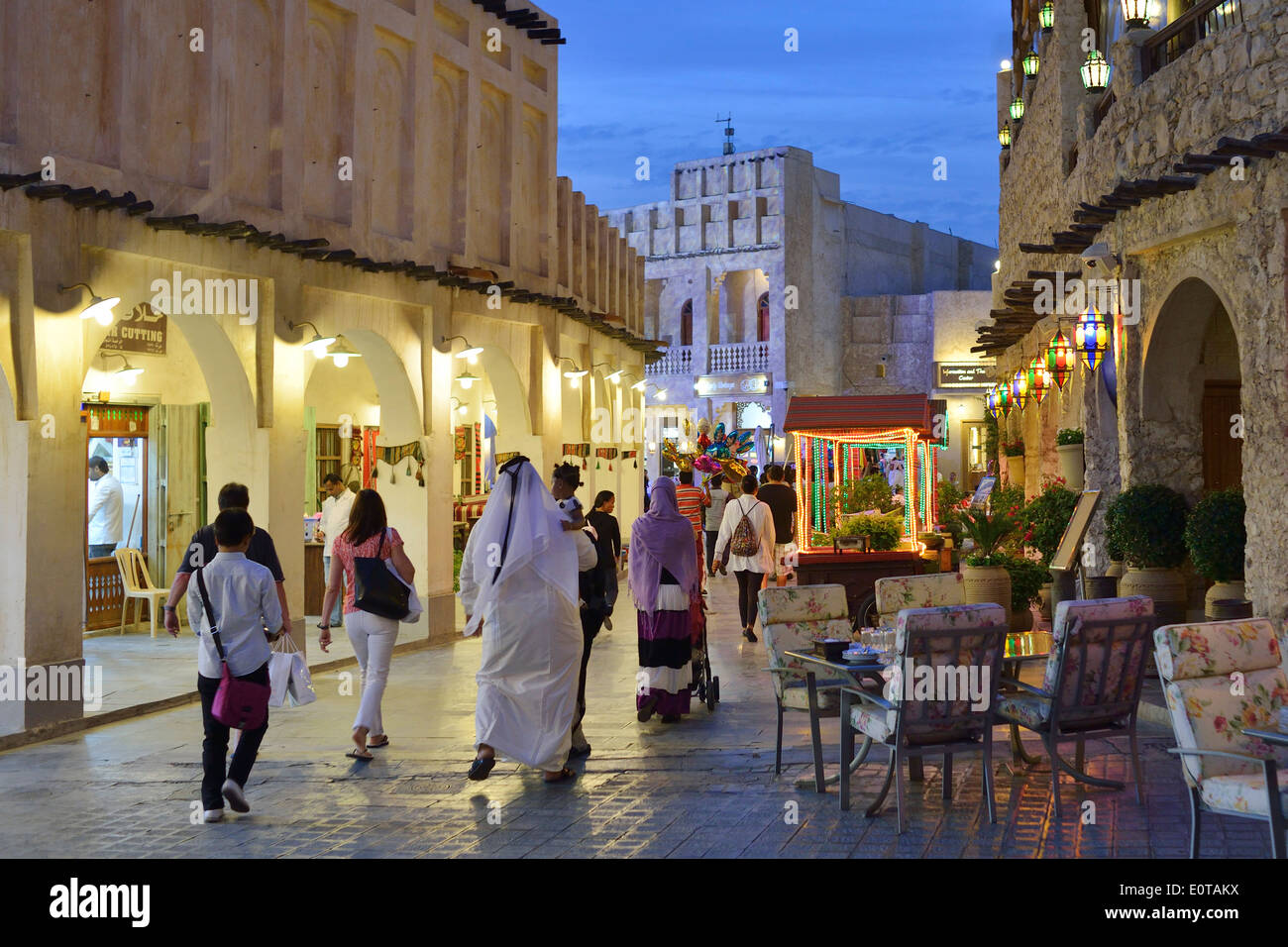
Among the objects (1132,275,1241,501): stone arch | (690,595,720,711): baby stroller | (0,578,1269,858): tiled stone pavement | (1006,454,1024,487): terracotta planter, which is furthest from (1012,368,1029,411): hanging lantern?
(0,578,1269,858): tiled stone pavement

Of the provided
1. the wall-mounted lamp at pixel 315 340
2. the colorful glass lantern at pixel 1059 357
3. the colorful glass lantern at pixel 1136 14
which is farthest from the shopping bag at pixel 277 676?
the colorful glass lantern at pixel 1136 14

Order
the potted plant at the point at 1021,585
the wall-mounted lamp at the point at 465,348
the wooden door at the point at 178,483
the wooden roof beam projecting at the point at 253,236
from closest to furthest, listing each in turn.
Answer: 1. the wooden roof beam projecting at the point at 253,236
2. the potted plant at the point at 1021,585
3. the wooden door at the point at 178,483
4. the wall-mounted lamp at the point at 465,348

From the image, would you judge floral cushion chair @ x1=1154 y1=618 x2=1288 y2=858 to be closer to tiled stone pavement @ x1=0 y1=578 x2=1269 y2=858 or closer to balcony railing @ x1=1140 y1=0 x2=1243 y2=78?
tiled stone pavement @ x1=0 y1=578 x2=1269 y2=858

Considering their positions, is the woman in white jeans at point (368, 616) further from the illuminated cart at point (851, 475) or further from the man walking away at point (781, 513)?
the man walking away at point (781, 513)

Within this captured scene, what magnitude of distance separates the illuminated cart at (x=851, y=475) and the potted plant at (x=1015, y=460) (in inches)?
229

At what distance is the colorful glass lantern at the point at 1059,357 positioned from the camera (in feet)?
46.2

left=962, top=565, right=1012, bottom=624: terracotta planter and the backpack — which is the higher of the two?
the backpack

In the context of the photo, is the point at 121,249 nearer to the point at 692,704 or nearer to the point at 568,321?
the point at 692,704

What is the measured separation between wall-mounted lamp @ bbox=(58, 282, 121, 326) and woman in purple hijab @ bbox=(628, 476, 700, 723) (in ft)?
14.6

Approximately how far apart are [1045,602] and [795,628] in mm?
8939

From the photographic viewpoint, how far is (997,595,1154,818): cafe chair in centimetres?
668

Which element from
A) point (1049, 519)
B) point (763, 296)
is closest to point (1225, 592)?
point (1049, 519)

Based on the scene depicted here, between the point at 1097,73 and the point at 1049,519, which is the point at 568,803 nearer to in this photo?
the point at 1049,519
